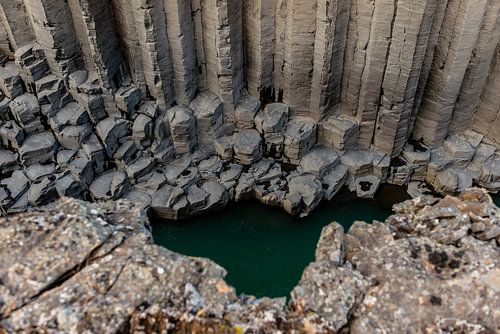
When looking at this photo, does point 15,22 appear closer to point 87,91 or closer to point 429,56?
point 87,91

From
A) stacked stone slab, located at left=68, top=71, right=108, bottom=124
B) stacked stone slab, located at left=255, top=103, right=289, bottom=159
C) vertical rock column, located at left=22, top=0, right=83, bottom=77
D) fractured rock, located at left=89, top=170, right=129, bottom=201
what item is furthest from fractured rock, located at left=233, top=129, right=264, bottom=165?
vertical rock column, located at left=22, top=0, right=83, bottom=77

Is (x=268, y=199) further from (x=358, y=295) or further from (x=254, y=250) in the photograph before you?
(x=358, y=295)

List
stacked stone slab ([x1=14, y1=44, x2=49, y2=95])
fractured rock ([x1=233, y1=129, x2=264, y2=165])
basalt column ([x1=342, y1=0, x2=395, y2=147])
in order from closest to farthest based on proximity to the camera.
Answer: basalt column ([x1=342, y1=0, x2=395, y2=147]) → stacked stone slab ([x1=14, y1=44, x2=49, y2=95]) → fractured rock ([x1=233, y1=129, x2=264, y2=165])

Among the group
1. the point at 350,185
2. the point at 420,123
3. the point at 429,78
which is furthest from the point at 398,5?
the point at 350,185

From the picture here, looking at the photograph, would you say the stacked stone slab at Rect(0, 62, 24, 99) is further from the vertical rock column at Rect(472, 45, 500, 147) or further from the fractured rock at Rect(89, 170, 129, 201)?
the vertical rock column at Rect(472, 45, 500, 147)

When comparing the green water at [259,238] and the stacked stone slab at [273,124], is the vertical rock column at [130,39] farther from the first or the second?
the green water at [259,238]
